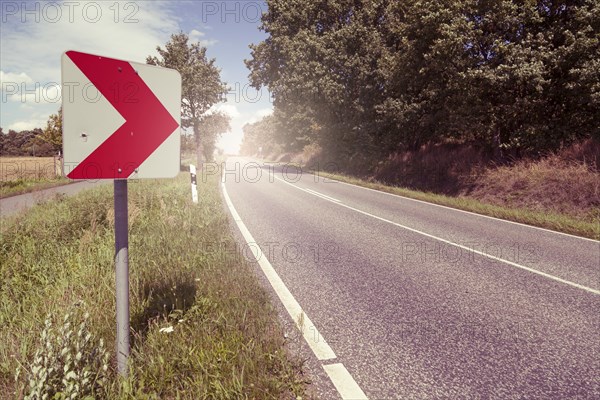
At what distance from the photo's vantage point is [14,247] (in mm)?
4988

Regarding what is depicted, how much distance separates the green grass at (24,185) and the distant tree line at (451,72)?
624 inches

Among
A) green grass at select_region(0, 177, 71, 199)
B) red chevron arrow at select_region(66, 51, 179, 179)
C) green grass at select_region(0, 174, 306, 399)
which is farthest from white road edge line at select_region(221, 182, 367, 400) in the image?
green grass at select_region(0, 177, 71, 199)

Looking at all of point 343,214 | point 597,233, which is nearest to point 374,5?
point 343,214

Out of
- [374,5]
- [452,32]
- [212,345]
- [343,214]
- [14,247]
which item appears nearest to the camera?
[212,345]

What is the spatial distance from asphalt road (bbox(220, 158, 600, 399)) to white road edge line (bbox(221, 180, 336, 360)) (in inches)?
0.7

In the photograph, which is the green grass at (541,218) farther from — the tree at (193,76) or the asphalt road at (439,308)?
the tree at (193,76)

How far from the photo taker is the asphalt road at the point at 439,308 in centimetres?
250

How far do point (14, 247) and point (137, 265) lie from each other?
266cm

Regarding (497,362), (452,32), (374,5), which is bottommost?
(497,362)

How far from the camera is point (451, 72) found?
13.2 m

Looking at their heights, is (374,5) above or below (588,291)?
above

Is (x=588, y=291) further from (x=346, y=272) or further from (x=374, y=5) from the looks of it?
(x=374, y=5)

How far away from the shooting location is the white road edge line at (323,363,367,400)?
7.52 feet

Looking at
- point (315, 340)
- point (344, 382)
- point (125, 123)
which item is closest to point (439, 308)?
point (315, 340)
